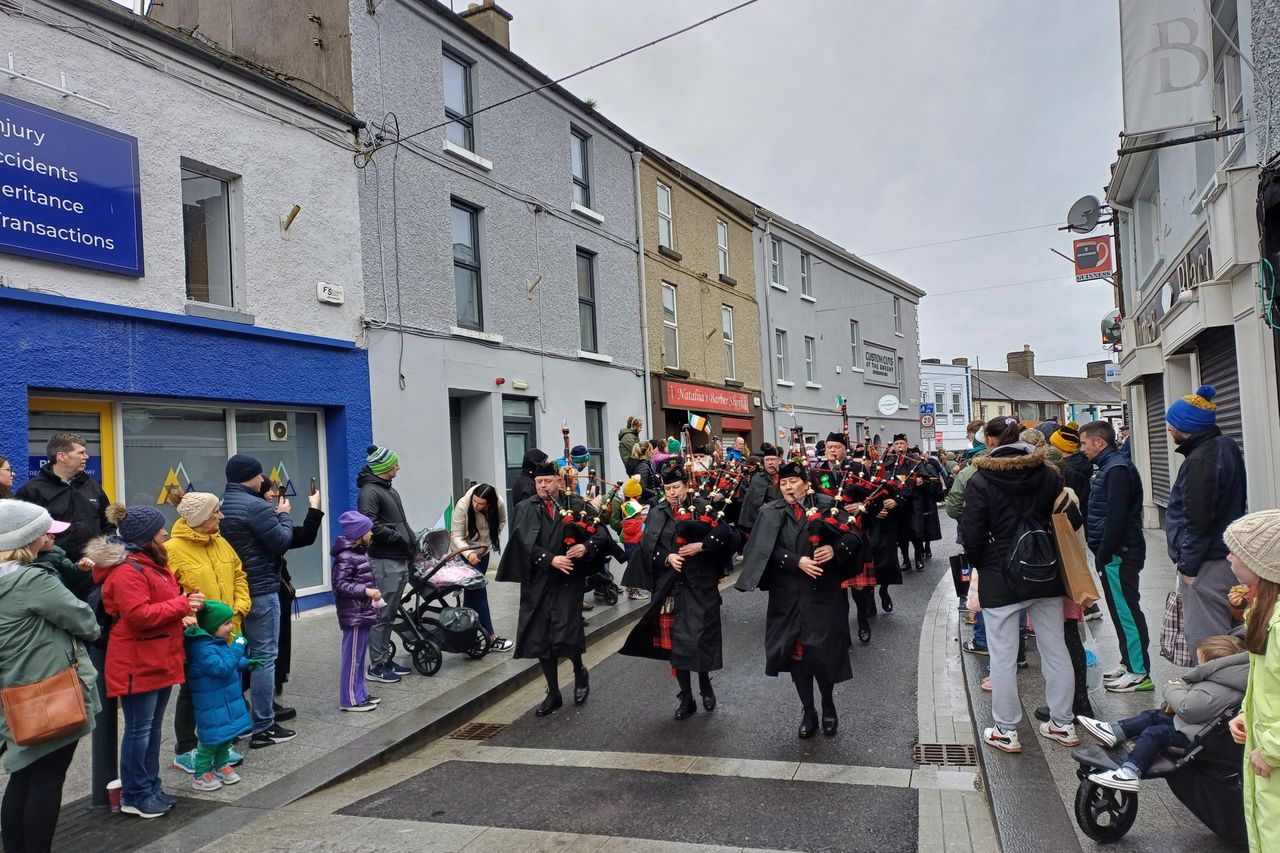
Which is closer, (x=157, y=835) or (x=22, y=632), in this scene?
(x=22, y=632)

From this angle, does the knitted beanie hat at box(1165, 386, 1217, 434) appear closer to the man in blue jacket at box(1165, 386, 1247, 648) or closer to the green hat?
the man in blue jacket at box(1165, 386, 1247, 648)

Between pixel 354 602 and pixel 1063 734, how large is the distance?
4.68 meters

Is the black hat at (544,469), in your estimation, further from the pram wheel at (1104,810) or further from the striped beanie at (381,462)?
the pram wheel at (1104,810)

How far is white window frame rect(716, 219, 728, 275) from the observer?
22.6m

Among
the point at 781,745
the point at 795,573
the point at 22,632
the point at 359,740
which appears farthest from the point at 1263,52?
the point at 22,632

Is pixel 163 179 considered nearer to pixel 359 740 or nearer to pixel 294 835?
pixel 359 740

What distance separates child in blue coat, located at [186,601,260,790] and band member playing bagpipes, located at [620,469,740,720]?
263cm

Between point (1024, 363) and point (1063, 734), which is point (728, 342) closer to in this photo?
point (1063, 734)

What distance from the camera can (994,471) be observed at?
5.06 m

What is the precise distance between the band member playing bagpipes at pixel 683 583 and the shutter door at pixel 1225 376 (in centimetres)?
637

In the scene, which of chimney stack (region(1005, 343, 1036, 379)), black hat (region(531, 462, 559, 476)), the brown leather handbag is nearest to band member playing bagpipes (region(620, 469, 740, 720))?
black hat (region(531, 462, 559, 476))

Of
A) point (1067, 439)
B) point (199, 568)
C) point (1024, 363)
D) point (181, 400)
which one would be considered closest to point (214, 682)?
point (199, 568)

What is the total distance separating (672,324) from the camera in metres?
19.9

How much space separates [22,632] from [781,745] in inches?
163
